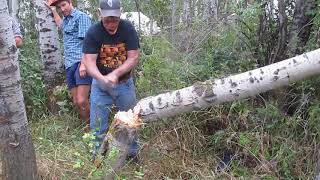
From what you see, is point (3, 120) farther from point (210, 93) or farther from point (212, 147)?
point (212, 147)

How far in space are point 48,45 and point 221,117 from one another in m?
2.82

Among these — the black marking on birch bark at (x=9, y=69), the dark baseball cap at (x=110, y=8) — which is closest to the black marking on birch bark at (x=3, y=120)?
the black marking on birch bark at (x=9, y=69)

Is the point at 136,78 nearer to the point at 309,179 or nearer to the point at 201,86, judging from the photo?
the point at 201,86

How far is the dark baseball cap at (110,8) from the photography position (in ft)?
15.1

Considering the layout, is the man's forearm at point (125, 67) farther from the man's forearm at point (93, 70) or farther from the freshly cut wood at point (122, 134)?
the freshly cut wood at point (122, 134)

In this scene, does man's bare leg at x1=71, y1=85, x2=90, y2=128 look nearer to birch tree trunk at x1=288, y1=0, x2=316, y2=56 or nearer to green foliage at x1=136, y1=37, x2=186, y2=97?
green foliage at x1=136, y1=37, x2=186, y2=97

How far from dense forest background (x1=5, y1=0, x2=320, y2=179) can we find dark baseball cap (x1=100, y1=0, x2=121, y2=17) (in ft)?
4.18

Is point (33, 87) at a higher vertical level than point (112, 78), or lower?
lower

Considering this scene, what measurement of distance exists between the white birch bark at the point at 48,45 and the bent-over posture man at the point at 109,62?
76.1 inches

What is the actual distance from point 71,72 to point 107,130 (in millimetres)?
1146

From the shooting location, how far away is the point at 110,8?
460 cm

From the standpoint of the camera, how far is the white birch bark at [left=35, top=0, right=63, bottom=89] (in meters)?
6.55

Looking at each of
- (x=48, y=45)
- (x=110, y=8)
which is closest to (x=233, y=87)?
(x=110, y=8)

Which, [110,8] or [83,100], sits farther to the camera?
[83,100]
